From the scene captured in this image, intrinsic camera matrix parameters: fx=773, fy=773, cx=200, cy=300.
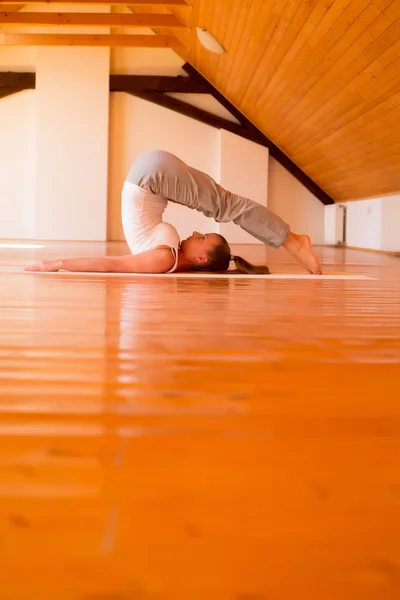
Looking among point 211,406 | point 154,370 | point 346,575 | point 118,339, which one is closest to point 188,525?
point 346,575

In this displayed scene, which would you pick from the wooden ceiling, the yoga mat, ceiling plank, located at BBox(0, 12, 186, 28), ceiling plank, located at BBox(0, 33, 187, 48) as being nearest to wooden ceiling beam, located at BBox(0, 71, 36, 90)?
the wooden ceiling

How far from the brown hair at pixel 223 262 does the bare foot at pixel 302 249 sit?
21 cm

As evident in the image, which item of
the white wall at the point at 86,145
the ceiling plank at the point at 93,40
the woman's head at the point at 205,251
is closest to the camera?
the woman's head at the point at 205,251

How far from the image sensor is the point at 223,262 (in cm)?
398

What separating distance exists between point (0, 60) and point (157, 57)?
2186 millimetres

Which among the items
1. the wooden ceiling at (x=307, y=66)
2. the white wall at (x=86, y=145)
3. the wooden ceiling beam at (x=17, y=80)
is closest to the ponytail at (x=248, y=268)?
the wooden ceiling at (x=307, y=66)

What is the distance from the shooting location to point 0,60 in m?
10.8

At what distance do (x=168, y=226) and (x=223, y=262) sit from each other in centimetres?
35

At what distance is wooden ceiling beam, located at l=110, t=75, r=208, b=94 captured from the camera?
10.6 m

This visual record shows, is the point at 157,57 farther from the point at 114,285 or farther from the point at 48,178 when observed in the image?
the point at 114,285

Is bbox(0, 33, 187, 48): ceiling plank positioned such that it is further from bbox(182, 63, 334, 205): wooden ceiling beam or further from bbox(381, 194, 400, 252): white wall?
bbox(381, 194, 400, 252): white wall

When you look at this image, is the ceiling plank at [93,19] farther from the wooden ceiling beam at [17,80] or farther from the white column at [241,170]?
the white column at [241,170]

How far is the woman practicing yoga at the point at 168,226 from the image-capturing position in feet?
12.3

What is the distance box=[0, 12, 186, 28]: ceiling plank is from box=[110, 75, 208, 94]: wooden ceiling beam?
8.31 feet
